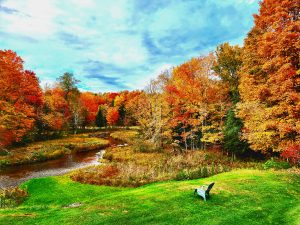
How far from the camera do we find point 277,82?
59.9ft

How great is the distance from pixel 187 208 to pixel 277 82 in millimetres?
13203

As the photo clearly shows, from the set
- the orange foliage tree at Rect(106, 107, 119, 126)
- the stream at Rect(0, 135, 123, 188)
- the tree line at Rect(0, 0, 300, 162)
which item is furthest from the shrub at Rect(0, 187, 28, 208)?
the orange foliage tree at Rect(106, 107, 119, 126)

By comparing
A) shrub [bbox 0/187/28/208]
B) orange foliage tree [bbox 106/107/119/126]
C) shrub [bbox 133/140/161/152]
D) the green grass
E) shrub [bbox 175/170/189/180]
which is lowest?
shrub [bbox 0/187/28/208]

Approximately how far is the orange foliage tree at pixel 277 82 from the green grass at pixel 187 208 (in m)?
4.77

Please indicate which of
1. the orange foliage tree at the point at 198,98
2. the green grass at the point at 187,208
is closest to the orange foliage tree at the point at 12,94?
the green grass at the point at 187,208

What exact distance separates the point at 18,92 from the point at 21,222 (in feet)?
94.2

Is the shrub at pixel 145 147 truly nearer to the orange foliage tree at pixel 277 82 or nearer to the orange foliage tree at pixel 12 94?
the orange foliage tree at pixel 12 94

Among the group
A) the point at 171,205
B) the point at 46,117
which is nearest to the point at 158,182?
the point at 171,205

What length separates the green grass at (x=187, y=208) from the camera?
9.29m

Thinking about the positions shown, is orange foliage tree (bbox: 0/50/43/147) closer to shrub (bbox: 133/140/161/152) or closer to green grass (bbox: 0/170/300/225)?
shrub (bbox: 133/140/161/152)

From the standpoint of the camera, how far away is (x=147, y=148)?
3466 centimetres

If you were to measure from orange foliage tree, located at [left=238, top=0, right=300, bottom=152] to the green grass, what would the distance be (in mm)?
4766

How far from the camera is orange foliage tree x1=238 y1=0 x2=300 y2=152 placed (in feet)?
56.7

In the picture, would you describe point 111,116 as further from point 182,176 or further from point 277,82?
point 277,82
